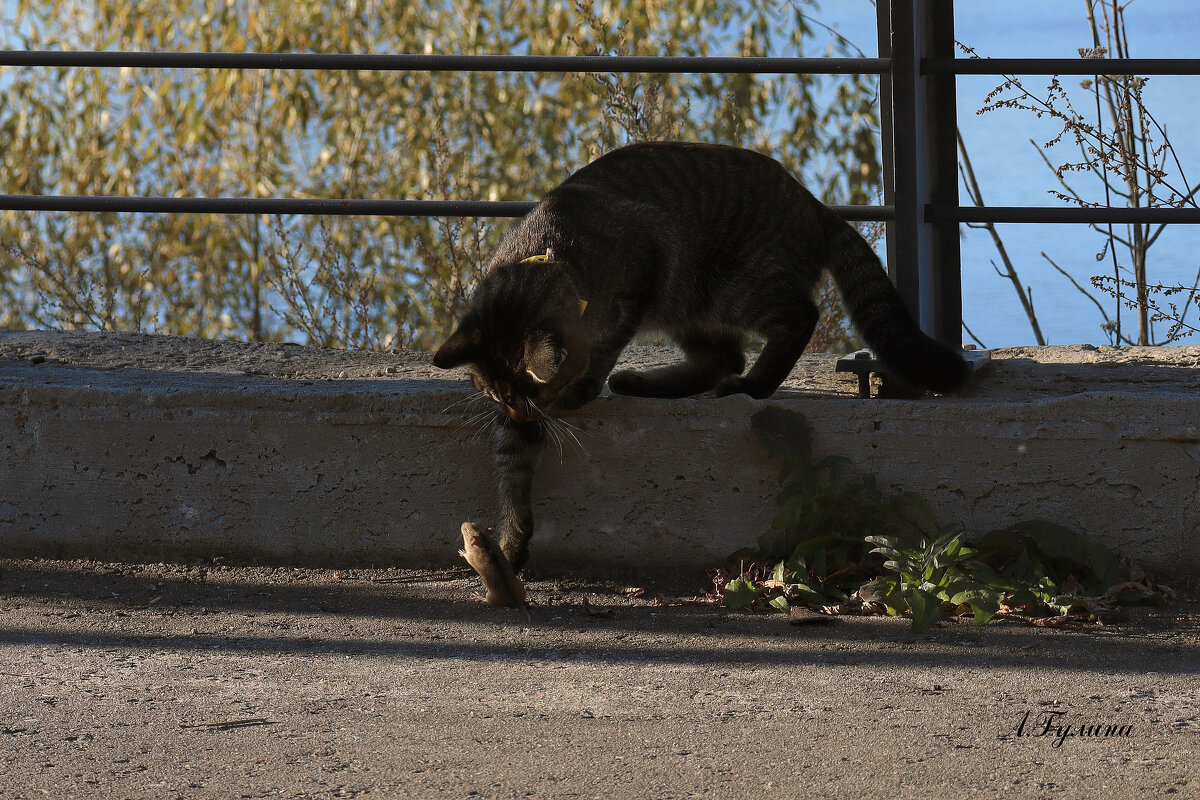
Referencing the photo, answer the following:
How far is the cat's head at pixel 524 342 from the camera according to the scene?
8.74 feet

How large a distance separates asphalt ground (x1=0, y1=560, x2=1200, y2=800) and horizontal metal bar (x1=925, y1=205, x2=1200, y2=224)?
1017mm

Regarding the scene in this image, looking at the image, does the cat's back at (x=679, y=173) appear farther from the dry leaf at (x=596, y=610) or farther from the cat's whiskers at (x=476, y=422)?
the dry leaf at (x=596, y=610)

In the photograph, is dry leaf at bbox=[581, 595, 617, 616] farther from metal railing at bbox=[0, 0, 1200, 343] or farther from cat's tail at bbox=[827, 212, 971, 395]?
metal railing at bbox=[0, 0, 1200, 343]

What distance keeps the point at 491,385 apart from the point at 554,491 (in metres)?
0.31

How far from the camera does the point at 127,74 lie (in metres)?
6.07

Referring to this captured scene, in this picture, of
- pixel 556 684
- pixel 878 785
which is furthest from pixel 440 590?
pixel 878 785

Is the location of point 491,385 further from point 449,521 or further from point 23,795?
point 23,795

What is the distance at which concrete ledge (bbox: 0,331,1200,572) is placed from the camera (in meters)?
2.71

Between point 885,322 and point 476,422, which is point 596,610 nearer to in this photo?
point 476,422

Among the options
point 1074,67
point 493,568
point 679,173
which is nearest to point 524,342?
point 493,568

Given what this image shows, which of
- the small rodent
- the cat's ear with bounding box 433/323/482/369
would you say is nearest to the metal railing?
the cat's ear with bounding box 433/323/482/369

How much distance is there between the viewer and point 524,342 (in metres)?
2.72

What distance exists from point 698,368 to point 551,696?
1.50m

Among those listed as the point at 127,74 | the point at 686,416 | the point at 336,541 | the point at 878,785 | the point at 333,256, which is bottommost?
the point at 878,785
